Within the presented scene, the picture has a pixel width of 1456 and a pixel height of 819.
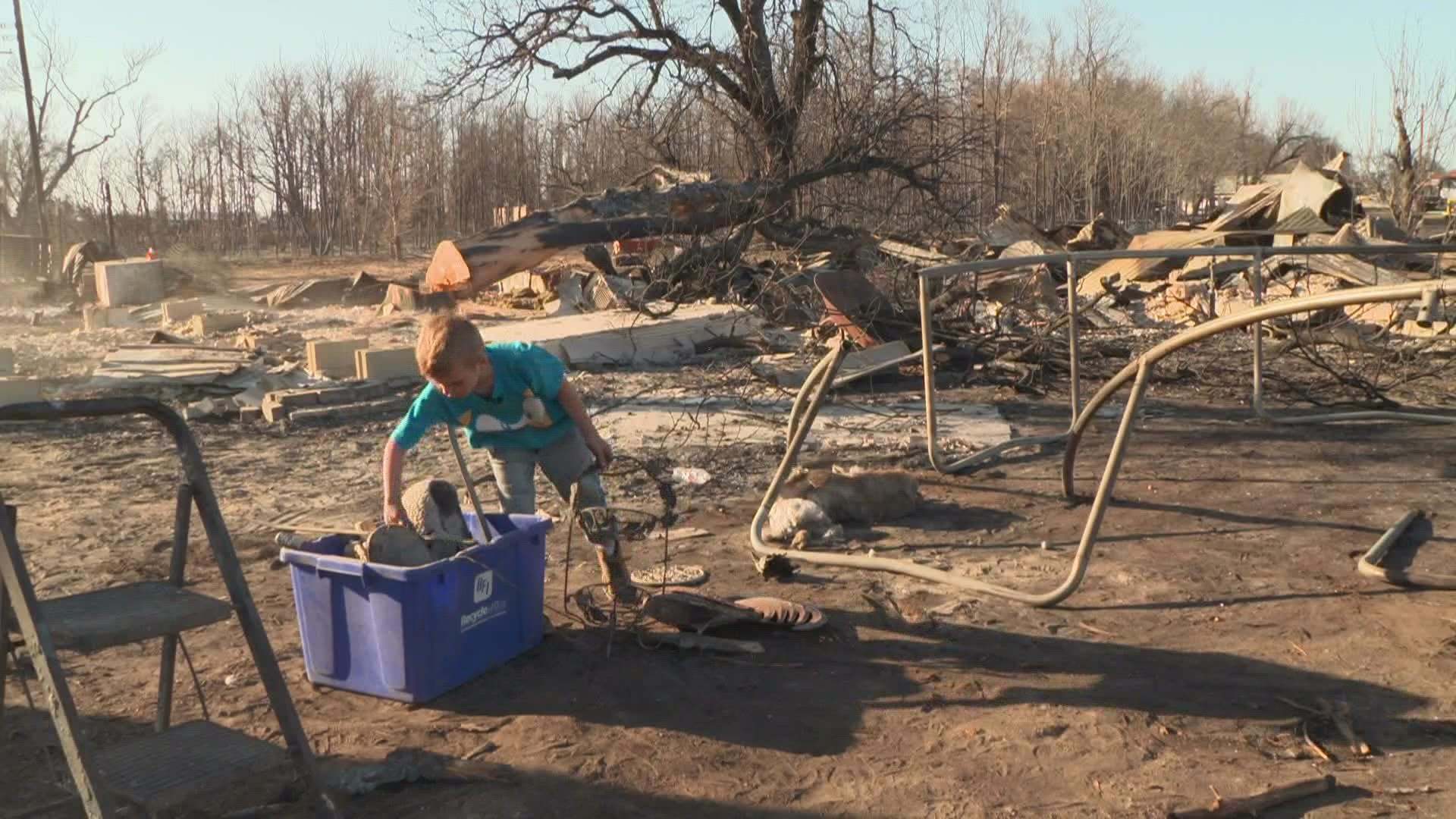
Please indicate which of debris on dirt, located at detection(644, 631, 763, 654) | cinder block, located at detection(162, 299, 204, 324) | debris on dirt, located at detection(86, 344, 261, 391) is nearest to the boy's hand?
debris on dirt, located at detection(644, 631, 763, 654)

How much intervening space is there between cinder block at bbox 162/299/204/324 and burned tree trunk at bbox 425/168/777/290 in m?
7.21

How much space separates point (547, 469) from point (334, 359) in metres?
7.53

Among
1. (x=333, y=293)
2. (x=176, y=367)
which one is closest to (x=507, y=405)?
(x=176, y=367)

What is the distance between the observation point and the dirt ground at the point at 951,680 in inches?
135

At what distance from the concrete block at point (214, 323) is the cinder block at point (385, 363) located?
251 inches

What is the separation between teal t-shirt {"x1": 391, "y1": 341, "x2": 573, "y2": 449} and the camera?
4.43 metres

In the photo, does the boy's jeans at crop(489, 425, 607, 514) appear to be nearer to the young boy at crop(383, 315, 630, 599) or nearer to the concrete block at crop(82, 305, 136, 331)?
the young boy at crop(383, 315, 630, 599)

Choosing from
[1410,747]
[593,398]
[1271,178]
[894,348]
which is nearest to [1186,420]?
[894,348]

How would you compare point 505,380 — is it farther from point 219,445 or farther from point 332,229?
point 332,229

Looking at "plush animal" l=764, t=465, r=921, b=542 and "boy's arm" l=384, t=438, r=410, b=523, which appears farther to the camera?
"plush animal" l=764, t=465, r=921, b=542

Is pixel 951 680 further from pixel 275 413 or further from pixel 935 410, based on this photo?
pixel 275 413

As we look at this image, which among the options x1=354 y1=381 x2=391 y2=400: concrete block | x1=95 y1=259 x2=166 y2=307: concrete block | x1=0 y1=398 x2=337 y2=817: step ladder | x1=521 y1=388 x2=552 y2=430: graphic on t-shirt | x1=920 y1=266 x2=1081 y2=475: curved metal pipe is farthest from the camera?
x1=95 y1=259 x2=166 y2=307: concrete block

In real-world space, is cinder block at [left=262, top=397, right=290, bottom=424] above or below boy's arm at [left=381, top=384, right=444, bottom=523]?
below

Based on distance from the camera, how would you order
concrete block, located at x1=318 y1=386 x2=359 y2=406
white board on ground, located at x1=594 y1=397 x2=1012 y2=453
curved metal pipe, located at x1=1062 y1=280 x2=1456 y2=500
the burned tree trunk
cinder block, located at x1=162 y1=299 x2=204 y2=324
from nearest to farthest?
curved metal pipe, located at x1=1062 y1=280 x2=1456 y2=500
white board on ground, located at x1=594 y1=397 x2=1012 y2=453
concrete block, located at x1=318 y1=386 x2=359 y2=406
the burned tree trunk
cinder block, located at x1=162 y1=299 x2=204 y2=324
